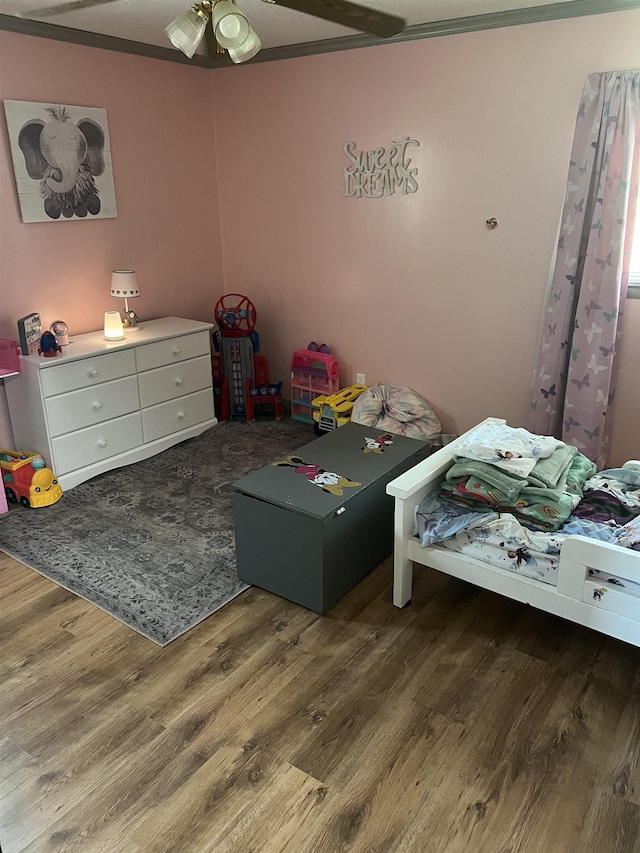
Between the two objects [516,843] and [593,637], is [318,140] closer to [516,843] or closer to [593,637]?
[593,637]

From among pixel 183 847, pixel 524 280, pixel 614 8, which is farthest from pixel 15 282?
pixel 614 8

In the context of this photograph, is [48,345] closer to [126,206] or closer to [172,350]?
[172,350]

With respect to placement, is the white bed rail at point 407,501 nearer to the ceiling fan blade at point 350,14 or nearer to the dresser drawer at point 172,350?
the ceiling fan blade at point 350,14

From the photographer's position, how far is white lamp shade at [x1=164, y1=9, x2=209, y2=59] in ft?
6.82

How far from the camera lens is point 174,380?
3.99 metres

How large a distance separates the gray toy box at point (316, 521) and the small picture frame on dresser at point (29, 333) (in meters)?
1.55

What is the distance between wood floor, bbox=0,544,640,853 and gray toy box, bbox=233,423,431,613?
0.11m

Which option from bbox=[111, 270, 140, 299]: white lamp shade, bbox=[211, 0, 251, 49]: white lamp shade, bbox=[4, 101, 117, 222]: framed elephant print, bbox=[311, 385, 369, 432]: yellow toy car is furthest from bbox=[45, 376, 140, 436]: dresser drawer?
bbox=[211, 0, 251, 49]: white lamp shade

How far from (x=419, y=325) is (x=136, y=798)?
2890 millimetres

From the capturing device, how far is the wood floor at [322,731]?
5.56ft

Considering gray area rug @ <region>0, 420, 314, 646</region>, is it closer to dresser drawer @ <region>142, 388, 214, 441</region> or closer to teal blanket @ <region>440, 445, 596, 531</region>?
dresser drawer @ <region>142, 388, 214, 441</region>

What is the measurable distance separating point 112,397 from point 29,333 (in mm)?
538

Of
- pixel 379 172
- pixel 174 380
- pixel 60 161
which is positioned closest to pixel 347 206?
pixel 379 172

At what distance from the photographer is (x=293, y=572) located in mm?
2521
